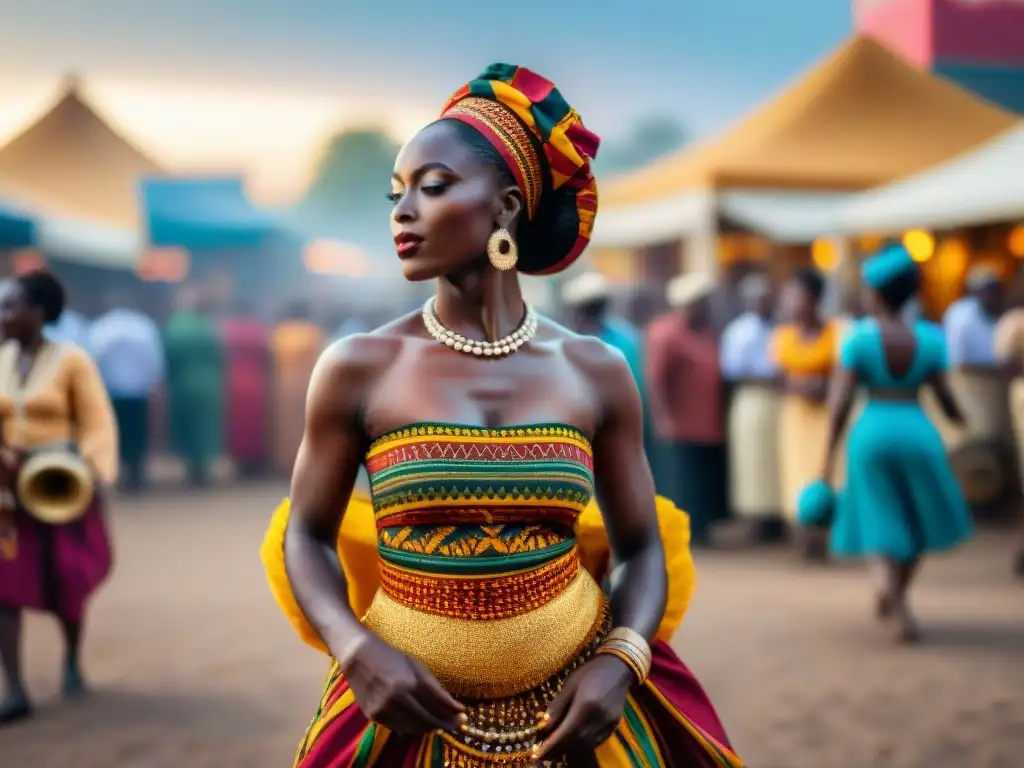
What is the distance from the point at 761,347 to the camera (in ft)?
30.7

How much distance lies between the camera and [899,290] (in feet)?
21.0

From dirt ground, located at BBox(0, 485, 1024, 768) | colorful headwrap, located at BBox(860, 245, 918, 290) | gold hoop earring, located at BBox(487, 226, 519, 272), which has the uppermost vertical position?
gold hoop earring, located at BBox(487, 226, 519, 272)

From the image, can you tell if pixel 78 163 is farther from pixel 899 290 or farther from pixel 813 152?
pixel 899 290

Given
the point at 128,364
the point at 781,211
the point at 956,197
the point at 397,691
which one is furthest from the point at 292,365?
the point at 397,691

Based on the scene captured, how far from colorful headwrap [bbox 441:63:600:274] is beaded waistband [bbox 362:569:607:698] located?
0.74 m

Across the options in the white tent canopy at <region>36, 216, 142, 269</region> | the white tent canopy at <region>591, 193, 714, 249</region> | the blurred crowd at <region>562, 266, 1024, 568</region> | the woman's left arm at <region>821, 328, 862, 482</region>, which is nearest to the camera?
the woman's left arm at <region>821, 328, 862, 482</region>

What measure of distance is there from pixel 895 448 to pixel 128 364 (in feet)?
28.5

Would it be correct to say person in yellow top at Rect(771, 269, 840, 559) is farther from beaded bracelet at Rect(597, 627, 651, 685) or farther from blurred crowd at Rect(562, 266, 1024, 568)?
beaded bracelet at Rect(597, 627, 651, 685)

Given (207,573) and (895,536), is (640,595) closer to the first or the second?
(895,536)

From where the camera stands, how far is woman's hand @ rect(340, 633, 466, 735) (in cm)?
191

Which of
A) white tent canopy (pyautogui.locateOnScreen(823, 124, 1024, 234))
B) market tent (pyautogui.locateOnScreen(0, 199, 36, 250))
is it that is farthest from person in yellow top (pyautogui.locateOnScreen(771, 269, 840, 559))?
market tent (pyautogui.locateOnScreen(0, 199, 36, 250))

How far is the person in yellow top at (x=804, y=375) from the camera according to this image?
27.9ft

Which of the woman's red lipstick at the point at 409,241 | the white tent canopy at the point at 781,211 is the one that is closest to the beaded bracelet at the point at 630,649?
the woman's red lipstick at the point at 409,241

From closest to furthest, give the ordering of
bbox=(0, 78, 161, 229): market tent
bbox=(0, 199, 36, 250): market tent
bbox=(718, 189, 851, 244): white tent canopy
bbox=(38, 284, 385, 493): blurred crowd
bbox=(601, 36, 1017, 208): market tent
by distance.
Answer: bbox=(0, 199, 36, 250): market tent
bbox=(718, 189, 851, 244): white tent canopy
bbox=(38, 284, 385, 493): blurred crowd
bbox=(601, 36, 1017, 208): market tent
bbox=(0, 78, 161, 229): market tent
